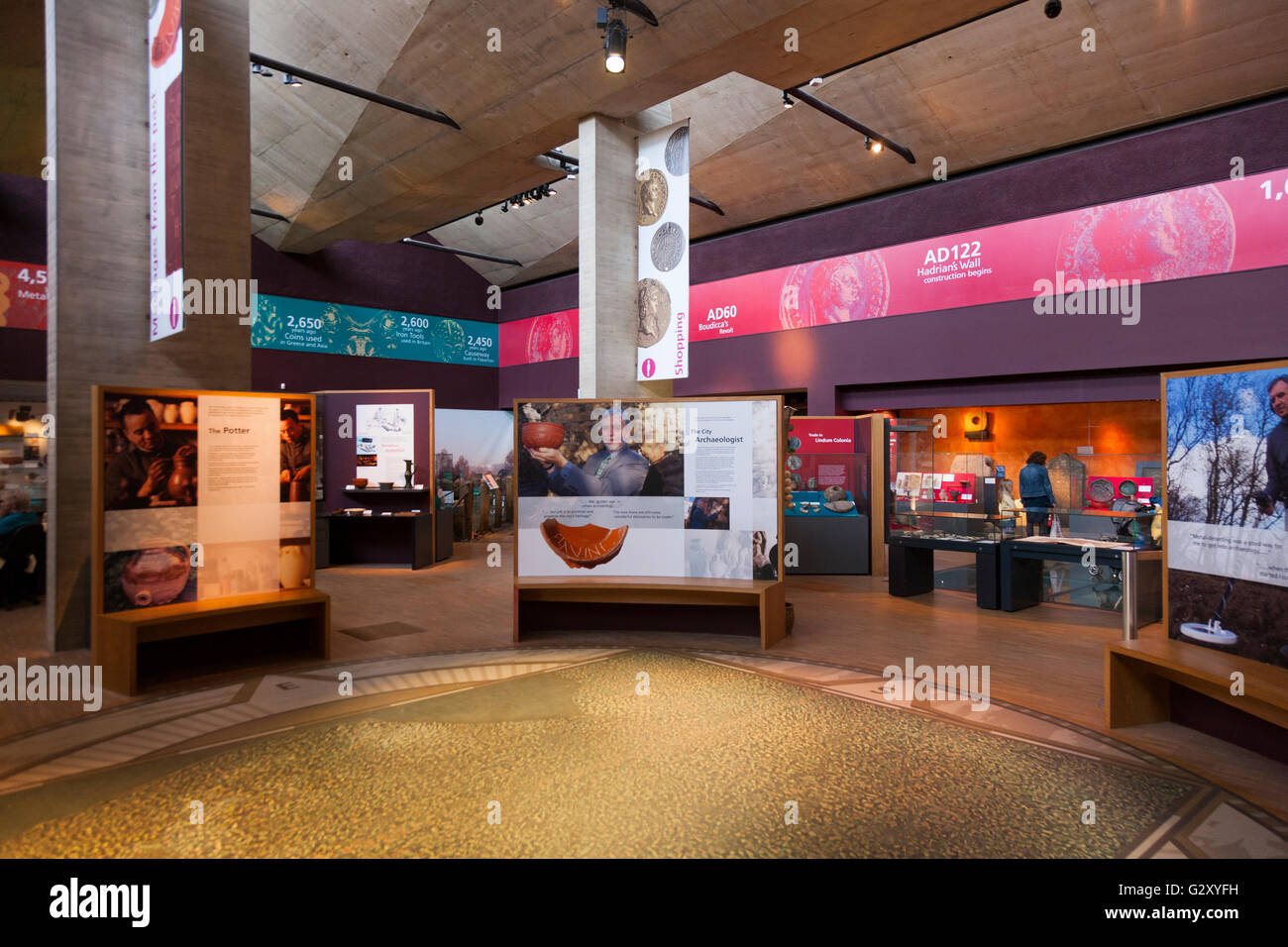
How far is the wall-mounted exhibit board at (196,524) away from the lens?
4488mm

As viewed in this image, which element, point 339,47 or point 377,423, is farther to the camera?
point 377,423

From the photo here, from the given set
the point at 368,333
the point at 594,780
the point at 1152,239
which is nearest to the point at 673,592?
the point at 594,780

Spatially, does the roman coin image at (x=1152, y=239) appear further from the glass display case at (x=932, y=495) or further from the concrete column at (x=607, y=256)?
the concrete column at (x=607, y=256)

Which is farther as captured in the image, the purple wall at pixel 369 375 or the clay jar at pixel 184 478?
the purple wall at pixel 369 375

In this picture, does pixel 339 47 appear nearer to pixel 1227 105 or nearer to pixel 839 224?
pixel 839 224

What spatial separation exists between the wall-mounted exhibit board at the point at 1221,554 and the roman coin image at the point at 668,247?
4783mm

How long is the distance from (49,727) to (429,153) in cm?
771

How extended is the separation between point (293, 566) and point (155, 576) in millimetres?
820

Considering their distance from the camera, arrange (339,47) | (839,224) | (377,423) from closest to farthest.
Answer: (339,47) < (377,423) < (839,224)

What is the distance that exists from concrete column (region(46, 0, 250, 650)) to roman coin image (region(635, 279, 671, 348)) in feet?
12.3

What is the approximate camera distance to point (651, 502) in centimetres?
569

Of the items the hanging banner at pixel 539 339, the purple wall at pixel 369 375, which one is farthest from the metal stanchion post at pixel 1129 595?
the purple wall at pixel 369 375

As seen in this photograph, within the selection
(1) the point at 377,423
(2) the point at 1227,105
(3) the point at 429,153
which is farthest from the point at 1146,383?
(1) the point at 377,423

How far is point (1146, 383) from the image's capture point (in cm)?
907
